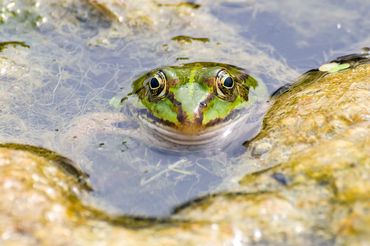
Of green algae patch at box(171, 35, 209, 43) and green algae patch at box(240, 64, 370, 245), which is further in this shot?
green algae patch at box(171, 35, 209, 43)

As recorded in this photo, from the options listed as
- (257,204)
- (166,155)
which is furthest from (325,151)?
(166,155)

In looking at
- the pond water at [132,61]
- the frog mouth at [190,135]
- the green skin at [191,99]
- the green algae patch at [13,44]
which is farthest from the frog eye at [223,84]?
the green algae patch at [13,44]

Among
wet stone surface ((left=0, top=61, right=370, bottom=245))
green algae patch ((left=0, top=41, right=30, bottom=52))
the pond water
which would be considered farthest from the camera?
green algae patch ((left=0, top=41, right=30, bottom=52))

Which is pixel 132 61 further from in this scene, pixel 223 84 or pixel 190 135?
pixel 190 135

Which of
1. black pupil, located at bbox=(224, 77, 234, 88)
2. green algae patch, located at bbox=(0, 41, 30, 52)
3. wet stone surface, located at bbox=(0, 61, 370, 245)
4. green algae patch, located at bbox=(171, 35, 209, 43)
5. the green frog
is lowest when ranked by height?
wet stone surface, located at bbox=(0, 61, 370, 245)

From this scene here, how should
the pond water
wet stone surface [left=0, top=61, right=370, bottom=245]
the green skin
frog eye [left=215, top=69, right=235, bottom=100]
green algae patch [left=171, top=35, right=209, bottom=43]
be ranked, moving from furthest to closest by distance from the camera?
green algae patch [left=171, top=35, right=209, bottom=43] → frog eye [left=215, top=69, right=235, bottom=100] → the green skin → the pond water → wet stone surface [left=0, top=61, right=370, bottom=245]

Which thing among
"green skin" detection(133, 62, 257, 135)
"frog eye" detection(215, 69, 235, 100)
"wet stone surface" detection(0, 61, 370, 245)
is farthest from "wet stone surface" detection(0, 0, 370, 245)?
"frog eye" detection(215, 69, 235, 100)

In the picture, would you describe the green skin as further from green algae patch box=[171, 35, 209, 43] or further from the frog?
green algae patch box=[171, 35, 209, 43]

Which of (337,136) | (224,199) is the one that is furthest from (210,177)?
(337,136)
